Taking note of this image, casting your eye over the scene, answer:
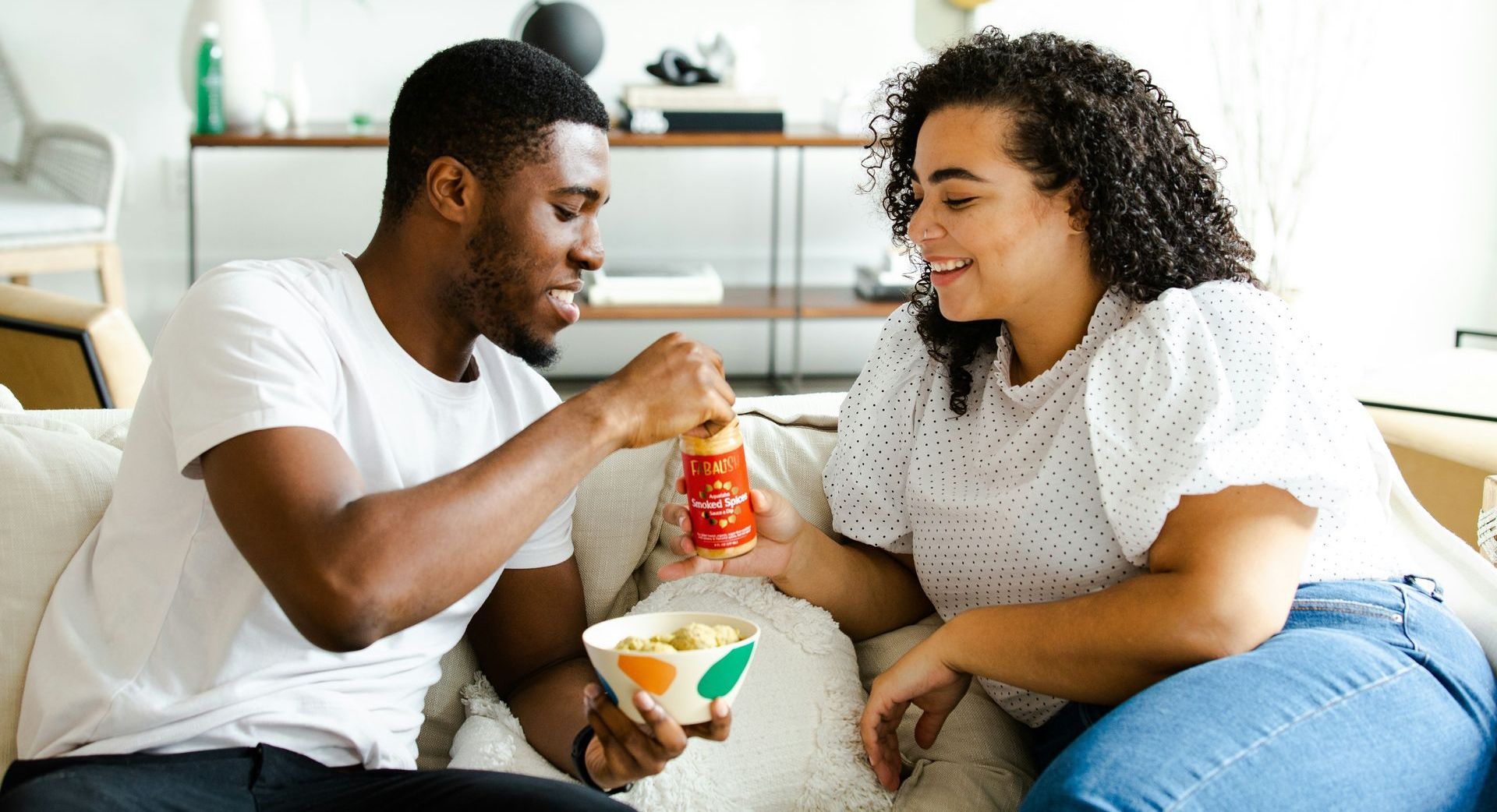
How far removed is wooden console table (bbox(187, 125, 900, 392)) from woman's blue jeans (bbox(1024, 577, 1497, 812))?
249 cm

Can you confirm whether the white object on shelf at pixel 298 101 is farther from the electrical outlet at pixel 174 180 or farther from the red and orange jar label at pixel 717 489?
the red and orange jar label at pixel 717 489

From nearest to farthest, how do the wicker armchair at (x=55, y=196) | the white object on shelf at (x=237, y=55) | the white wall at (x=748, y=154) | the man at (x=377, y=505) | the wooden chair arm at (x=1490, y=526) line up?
the man at (x=377, y=505) → the wooden chair arm at (x=1490, y=526) → the wicker armchair at (x=55, y=196) → the white object on shelf at (x=237, y=55) → the white wall at (x=748, y=154)

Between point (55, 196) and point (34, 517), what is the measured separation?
2.46m

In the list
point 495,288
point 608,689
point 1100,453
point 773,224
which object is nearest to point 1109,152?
point 1100,453

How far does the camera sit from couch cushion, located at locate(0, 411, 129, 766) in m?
1.34

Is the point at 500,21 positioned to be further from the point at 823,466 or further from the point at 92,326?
the point at 823,466

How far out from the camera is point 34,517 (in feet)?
4.58

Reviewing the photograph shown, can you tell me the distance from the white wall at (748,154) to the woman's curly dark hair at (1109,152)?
90.9 inches

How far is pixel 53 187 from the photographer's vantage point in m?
3.61

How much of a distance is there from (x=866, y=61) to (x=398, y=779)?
327 centimetres

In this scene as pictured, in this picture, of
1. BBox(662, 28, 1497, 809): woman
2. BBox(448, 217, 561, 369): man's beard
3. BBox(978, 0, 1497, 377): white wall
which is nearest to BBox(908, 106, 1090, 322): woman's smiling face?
BBox(662, 28, 1497, 809): woman

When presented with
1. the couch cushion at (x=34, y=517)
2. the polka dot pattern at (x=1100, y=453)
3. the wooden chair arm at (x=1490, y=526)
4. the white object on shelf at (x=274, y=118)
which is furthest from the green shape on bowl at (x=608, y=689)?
the white object on shelf at (x=274, y=118)

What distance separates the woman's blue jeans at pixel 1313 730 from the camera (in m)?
1.09

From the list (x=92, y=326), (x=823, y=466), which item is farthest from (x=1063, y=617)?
(x=92, y=326)
